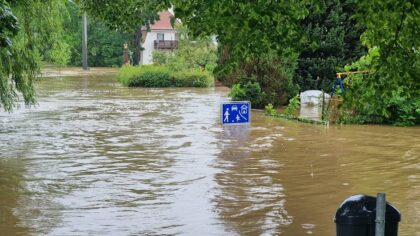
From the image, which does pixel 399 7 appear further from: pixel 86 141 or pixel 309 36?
pixel 86 141

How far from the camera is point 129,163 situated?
1277cm

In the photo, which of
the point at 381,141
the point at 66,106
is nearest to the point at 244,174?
the point at 381,141

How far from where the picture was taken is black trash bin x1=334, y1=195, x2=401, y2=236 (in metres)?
4.14

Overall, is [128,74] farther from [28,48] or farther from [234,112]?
[234,112]

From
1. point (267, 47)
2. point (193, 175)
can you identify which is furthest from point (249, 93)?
point (267, 47)

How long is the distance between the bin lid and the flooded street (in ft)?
11.7

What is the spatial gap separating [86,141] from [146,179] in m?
5.28

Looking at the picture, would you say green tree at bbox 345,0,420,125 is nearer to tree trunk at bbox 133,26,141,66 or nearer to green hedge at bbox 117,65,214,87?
green hedge at bbox 117,65,214,87

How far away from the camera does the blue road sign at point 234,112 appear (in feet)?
53.0

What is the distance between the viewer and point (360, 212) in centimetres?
417

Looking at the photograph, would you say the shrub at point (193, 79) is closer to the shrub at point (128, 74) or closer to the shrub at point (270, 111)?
the shrub at point (128, 74)

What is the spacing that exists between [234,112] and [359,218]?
1239 centimetres

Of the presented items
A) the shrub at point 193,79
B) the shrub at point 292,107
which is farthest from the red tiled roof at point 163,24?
the shrub at point 292,107

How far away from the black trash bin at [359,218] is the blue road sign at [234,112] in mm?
11753
